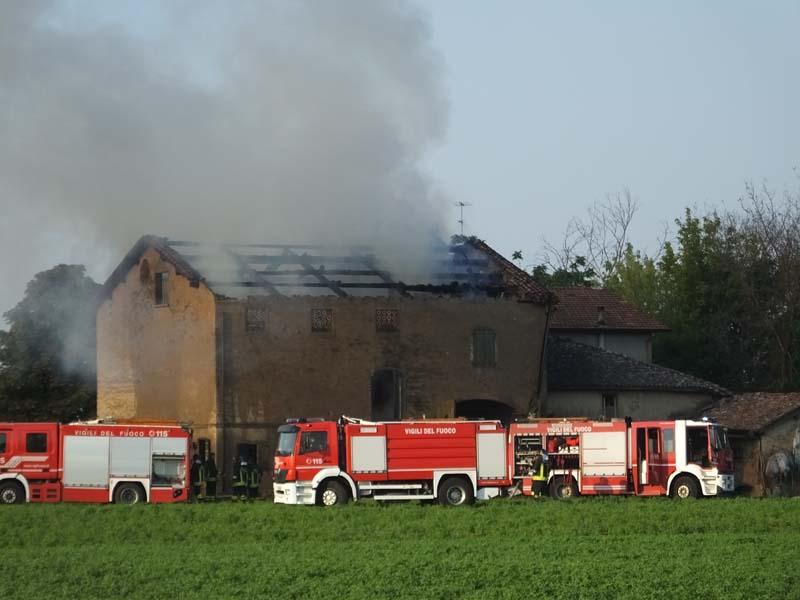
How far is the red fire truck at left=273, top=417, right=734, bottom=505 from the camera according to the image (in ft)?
135

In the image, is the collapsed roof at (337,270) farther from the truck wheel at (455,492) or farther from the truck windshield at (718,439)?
the truck wheel at (455,492)

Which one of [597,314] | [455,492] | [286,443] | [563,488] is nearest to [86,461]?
[286,443]

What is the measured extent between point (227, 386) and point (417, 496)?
10757 mm

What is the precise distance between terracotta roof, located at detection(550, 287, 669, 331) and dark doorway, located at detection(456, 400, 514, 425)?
44.2ft

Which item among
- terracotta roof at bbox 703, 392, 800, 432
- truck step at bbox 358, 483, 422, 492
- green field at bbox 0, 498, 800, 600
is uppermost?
terracotta roof at bbox 703, 392, 800, 432

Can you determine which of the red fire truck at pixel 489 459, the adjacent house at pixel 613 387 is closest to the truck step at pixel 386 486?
the red fire truck at pixel 489 459

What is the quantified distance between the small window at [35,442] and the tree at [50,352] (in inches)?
736

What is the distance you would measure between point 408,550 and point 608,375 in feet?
109

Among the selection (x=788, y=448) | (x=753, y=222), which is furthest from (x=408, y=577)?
(x=753, y=222)

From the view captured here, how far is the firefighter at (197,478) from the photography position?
1752 inches

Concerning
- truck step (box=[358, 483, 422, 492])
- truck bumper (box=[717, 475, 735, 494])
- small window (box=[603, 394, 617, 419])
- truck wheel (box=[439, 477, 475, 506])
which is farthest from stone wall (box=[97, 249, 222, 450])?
Result: small window (box=[603, 394, 617, 419])

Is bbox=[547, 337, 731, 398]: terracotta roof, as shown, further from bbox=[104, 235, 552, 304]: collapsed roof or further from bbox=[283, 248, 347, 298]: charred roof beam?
bbox=[283, 248, 347, 298]: charred roof beam

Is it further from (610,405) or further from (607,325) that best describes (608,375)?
(607,325)

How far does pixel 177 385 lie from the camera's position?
51.6m
